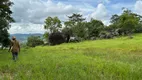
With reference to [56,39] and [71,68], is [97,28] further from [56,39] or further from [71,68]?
[71,68]

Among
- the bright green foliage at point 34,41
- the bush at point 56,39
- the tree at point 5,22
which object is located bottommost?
the bright green foliage at point 34,41

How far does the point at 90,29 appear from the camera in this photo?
81938 mm

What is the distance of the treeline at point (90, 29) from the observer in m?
71.2

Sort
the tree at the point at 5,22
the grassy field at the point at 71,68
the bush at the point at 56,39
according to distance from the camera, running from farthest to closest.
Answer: the bush at the point at 56,39 < the tree at the point at 5,22 < the grassy field at the point at 71,68

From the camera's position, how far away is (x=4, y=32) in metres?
44.1

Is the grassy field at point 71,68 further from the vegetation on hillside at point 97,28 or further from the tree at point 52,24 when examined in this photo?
the tree at point 52,24

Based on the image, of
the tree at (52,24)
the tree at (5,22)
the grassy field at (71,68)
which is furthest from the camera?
the tree at (52,24)

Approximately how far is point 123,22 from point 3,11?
141 ft

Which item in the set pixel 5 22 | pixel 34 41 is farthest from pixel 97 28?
pixel 5 22

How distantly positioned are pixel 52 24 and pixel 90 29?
1528cm

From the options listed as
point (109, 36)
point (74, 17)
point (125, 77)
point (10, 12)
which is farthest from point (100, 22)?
point (125, 77)

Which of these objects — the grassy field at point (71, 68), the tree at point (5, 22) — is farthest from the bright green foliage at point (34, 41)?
the grassy field at point (71, 68)

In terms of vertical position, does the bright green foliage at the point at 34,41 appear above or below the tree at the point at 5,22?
below

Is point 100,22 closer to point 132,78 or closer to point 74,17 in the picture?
point 74,17
